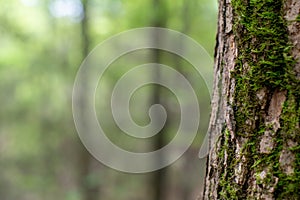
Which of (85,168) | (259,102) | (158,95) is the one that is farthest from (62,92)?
(259,102)

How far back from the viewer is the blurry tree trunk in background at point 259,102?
0.88 metres

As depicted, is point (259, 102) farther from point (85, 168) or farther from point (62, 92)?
point (62, 92)

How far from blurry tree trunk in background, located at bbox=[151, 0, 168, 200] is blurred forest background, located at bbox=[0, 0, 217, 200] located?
0.02 meters

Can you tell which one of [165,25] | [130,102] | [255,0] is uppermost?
[165,25]

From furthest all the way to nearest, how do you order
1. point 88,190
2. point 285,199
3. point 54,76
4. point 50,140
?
point 50,140
point 54,76
point 88,190
point 285,199

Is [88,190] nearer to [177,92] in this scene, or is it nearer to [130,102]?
[130,102]

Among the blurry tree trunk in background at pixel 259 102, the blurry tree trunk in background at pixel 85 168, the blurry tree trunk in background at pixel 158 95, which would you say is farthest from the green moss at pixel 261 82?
the blurry tree trunk in background at pixel 85 168

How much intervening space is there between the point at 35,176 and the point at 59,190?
0.65m

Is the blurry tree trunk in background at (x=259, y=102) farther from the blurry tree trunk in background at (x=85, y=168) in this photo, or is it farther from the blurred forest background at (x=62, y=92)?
the blurry tree trunk in background at (x=85, y=168)

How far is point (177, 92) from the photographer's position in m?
8.19

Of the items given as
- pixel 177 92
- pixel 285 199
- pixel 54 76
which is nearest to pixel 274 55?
pixel 285 199

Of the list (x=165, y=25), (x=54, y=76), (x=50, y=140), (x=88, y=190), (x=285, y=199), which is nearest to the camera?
(x=285, y=199)

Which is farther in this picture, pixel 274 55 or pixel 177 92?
pixel 177 92

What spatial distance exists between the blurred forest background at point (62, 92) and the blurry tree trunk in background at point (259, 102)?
19.6ft
